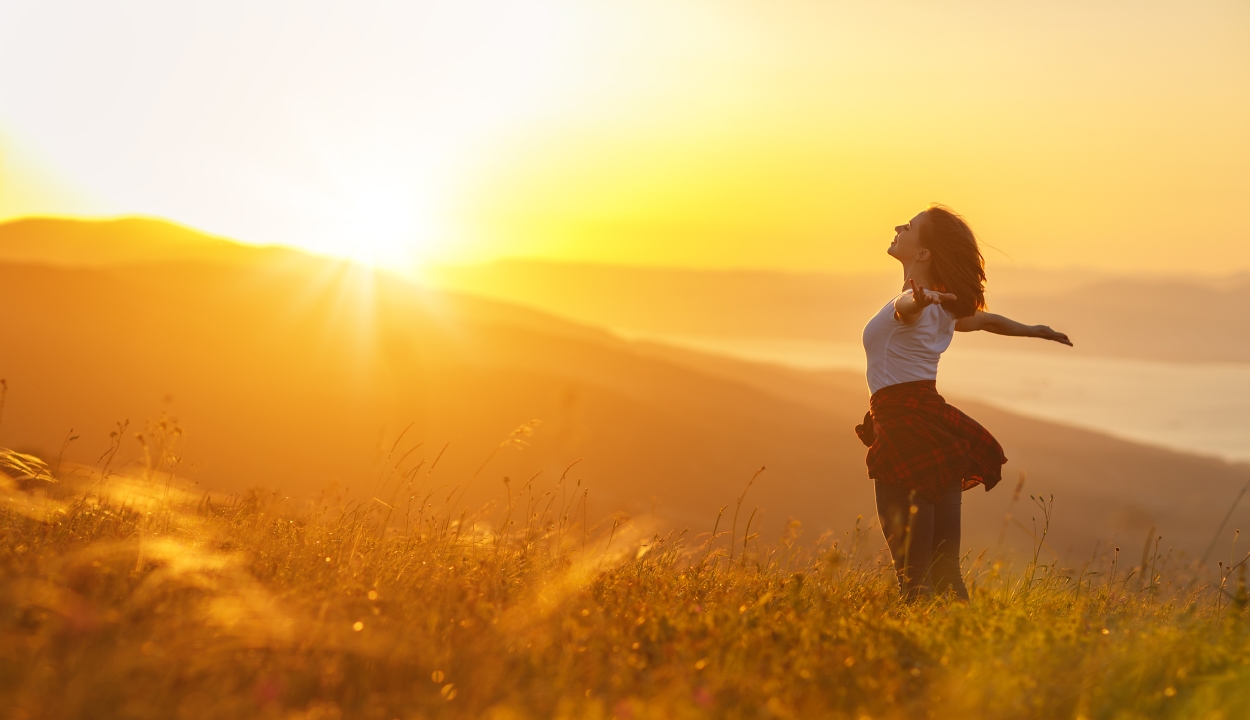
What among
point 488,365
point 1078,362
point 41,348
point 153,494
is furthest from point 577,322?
point 1078,362

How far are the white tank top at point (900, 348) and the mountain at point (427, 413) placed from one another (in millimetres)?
18898

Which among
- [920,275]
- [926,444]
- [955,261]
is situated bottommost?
[926,444]

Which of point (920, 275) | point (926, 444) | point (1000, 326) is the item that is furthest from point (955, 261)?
point (926, 444)

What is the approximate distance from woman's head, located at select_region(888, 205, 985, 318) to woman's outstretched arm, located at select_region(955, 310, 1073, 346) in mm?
73

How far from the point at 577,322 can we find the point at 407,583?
112370 mm

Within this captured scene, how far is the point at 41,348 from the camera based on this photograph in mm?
43625

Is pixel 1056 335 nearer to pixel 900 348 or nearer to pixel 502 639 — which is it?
pixel 900 348

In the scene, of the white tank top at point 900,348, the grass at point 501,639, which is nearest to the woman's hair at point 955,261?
the white tank top at point 900,348

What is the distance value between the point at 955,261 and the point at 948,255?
5 cm

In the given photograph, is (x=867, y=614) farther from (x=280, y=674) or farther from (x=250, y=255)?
(x=250, y=255)

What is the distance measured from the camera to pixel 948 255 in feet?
16.5

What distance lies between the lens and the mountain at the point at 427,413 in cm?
3488

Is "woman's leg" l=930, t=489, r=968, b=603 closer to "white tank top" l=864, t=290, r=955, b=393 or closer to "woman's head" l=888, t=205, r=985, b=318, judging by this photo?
"white tank top" l=864, t=290, r=955, b=393

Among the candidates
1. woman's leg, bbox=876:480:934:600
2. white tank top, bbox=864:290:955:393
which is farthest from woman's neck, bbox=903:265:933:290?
woman's leg, bbox=876:480:934:600
